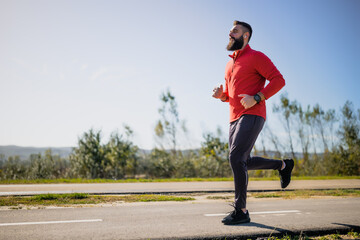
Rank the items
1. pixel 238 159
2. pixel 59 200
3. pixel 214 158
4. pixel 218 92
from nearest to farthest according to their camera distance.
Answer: pixel 238 159 < pixel 218 92 < pixel 59 200 < pixel 214 158

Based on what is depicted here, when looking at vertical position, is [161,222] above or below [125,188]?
above

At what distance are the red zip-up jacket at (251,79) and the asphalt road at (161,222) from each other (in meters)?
1.41

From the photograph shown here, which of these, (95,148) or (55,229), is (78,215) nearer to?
(55,229)

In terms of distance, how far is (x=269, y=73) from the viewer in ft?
12.4

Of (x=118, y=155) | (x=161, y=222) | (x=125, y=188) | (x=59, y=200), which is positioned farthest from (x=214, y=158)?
(x=161, y=222)

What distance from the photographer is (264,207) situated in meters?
5.41

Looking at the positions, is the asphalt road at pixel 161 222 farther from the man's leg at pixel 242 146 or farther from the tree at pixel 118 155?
the tree at pixel 118 155

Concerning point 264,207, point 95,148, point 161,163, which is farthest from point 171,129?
point 264,207

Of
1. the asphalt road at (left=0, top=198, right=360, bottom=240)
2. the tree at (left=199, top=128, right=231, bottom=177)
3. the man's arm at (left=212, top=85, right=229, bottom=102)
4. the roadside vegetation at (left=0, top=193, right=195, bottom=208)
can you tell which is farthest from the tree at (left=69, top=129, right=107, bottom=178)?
the man's arm at (left=212, top=85, right=229, bottom=102)

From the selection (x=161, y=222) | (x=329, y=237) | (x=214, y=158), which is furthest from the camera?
(x=214, y=158)

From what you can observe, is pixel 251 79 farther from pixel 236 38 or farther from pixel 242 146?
pixel 242 146

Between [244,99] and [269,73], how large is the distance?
0.49 m

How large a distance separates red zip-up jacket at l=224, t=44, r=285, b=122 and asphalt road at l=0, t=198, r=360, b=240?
4.63ft

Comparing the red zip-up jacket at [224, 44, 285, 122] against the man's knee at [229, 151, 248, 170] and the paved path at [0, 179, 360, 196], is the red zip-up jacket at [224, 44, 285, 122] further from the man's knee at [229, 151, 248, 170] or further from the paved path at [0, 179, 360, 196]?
the paved path at [0, 179, 360, 196]
